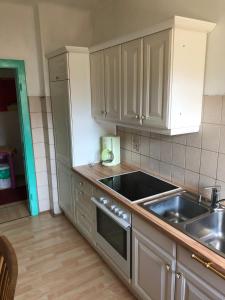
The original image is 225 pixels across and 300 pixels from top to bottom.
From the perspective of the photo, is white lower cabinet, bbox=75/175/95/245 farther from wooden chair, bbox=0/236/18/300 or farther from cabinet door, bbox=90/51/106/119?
wooden chair, bbox=0/236/18/300

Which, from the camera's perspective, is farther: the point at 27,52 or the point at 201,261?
the point at 27,52

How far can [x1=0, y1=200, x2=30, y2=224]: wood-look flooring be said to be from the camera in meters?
3.24

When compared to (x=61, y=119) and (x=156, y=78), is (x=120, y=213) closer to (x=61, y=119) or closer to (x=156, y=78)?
(x=156, y=78)

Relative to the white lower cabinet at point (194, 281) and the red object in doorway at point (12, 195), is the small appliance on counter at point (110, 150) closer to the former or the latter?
the white lower cabinet at point (194, 281)

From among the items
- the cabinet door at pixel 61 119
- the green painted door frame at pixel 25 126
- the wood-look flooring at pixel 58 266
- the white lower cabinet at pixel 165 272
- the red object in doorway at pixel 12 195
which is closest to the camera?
the white lower cabinet at pixel 165 272

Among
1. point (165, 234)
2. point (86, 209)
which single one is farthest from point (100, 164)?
point (165, 234)

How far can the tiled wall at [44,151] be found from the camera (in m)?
2.97

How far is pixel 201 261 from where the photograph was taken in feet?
3.96

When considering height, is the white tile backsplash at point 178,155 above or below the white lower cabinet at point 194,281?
above

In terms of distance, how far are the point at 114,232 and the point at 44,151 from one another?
5.19ft

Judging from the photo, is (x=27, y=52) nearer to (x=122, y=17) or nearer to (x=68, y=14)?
(x=68, y=14)

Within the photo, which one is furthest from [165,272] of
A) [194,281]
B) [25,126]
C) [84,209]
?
[25,126]

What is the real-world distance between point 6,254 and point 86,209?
55.8 inches

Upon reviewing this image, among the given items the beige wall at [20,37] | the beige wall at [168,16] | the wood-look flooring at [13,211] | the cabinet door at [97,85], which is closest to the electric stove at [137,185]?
the cabinet door at [97,85]
